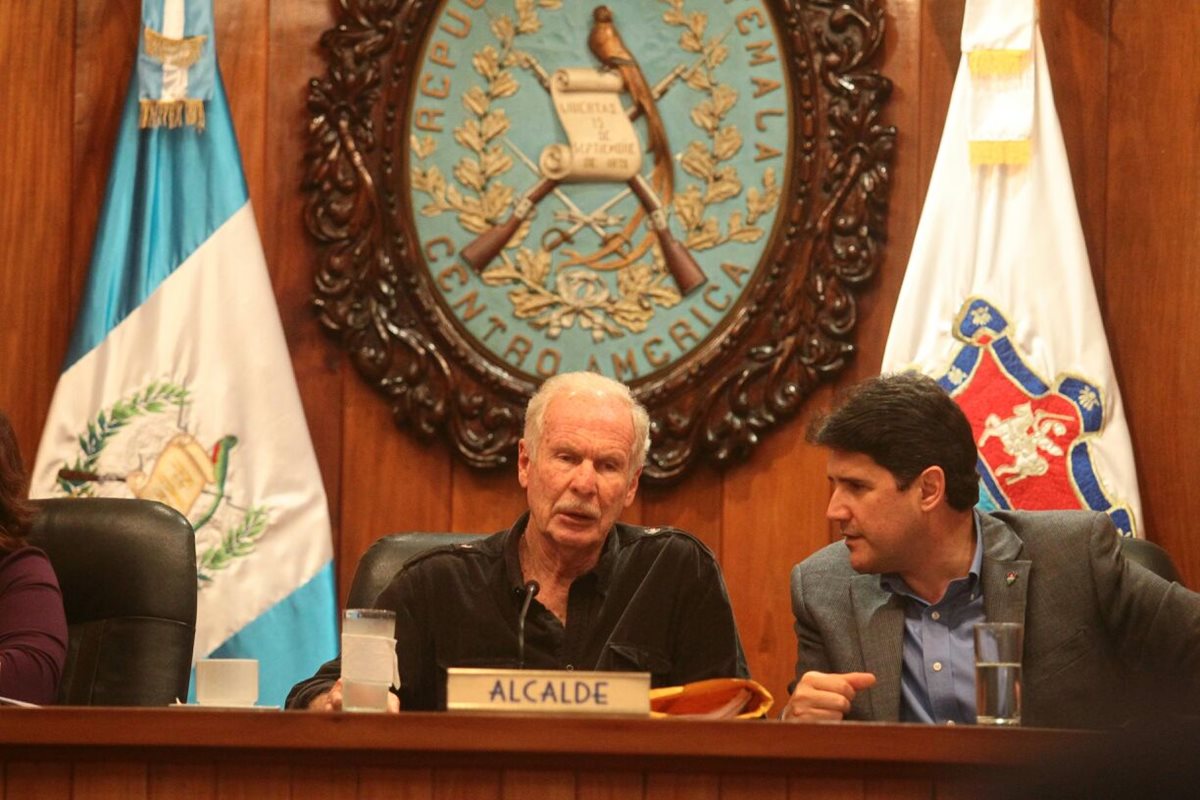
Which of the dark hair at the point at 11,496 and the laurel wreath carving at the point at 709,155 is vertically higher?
the laurel wreath carving at the point at 709,155

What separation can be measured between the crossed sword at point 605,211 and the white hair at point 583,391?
1069 millimetres

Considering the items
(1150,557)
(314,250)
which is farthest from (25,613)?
(1150,557)

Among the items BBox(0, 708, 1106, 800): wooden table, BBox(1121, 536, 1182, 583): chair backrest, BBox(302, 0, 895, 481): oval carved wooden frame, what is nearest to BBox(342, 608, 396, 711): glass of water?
BBox(0, 708, 1106, 800): wooden table

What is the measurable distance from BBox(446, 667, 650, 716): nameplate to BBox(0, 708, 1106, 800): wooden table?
0.05m

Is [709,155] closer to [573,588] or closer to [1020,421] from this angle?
[1020,421]

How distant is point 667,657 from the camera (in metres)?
2.55

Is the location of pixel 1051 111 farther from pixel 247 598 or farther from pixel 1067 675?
pixel 247 598

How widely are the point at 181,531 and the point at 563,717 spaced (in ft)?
4.31

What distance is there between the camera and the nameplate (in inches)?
63.7

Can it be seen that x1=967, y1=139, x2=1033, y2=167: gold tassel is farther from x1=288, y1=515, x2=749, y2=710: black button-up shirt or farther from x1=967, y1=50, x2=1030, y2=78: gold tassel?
x1=288, y1=515, x2=749, y2=710: black button-up shirt

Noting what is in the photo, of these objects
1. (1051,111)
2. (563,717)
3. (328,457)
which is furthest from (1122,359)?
(563,717)

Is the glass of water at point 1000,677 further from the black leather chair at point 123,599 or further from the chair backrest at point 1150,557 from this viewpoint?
the black leather chair at point 123,599

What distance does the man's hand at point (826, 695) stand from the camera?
214cm

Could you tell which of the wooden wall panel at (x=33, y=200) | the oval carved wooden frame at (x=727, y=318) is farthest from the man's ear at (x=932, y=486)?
the wooden wall panel at (x=33, y=200)
